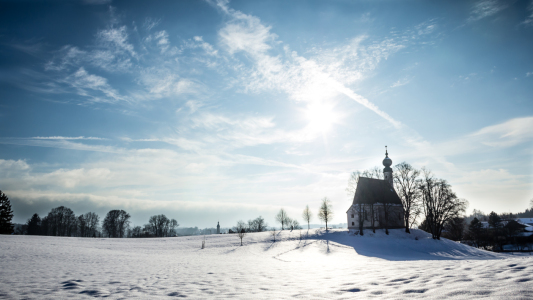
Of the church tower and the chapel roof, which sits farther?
the church tower

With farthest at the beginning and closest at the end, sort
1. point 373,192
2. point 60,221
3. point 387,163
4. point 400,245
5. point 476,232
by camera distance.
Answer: point 60,221 < point 476,232 < point 387,163 < point 373,192 < point 400,245

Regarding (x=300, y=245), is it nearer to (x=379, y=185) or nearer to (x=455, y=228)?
(x=379, y=185)

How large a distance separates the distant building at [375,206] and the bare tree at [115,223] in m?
73.1

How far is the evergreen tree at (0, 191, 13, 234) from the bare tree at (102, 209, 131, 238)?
2827 cm

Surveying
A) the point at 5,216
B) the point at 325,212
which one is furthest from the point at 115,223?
the point at 325,212

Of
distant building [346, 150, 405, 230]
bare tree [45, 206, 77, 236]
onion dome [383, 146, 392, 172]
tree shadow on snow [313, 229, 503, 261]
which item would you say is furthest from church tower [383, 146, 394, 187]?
bare tree [45, 206, 77, 236]

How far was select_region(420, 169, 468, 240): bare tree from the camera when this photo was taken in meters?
45.5

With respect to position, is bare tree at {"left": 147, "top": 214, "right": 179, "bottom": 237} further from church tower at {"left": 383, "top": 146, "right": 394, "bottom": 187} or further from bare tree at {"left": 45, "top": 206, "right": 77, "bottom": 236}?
church tower at {"left": 383, "top": 146, "right": 394, "bottom": 187}

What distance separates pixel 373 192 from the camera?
54.8 m

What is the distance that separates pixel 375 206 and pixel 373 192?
131 inches

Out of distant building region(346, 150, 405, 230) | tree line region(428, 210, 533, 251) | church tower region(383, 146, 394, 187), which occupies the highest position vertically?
church tower region(383, 146, 394, 187)

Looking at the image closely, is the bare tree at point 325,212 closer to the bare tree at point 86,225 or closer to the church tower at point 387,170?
the church tower at point 387,170

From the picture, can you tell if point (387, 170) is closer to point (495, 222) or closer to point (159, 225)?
point (495, 222)

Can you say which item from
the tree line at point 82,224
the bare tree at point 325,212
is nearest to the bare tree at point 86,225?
the tree line at point 82,224
